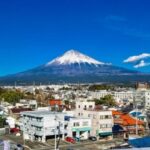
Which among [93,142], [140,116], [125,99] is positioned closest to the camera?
[93,142]

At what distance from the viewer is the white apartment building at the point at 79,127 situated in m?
37.0

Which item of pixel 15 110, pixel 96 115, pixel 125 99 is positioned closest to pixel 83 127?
pixel 96 115

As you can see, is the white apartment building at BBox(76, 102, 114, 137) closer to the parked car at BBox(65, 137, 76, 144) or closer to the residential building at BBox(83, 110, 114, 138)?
the residential building at BBox(83, 110, 114, 138)

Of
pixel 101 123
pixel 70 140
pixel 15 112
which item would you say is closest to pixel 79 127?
pixel 101 123

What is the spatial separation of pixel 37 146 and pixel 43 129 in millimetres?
2118

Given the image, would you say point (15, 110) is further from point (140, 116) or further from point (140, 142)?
point (140, 142)

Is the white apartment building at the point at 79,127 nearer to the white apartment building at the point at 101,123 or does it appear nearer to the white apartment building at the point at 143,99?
the white apartment building at the point at 101,123

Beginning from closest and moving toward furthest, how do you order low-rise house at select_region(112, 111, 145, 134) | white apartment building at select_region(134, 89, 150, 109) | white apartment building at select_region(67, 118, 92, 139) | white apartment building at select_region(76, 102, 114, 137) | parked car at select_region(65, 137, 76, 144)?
parked car at select_region(65, 137, 76, 144), white apartment building at select_region(67, 118, 92, 139), white apartment building at select_region(76, 102, 114, 137), low-rise house at select_region(112, 111, 145, 134), white apartment building at select_region(134, 89, 150, 109)

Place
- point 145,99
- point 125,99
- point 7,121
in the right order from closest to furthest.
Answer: point 7,121 → point 145,99 → point 125,99

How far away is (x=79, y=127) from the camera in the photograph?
123 ft

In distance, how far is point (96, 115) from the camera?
1487 inches

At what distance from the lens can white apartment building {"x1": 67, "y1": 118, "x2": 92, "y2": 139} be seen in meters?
37.0

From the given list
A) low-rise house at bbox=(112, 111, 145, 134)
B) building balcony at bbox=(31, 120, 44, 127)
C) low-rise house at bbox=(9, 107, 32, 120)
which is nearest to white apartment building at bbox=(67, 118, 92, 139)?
building balcony at bbox=(31, 120, 44, 127)

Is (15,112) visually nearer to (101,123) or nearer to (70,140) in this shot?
(101,123)
